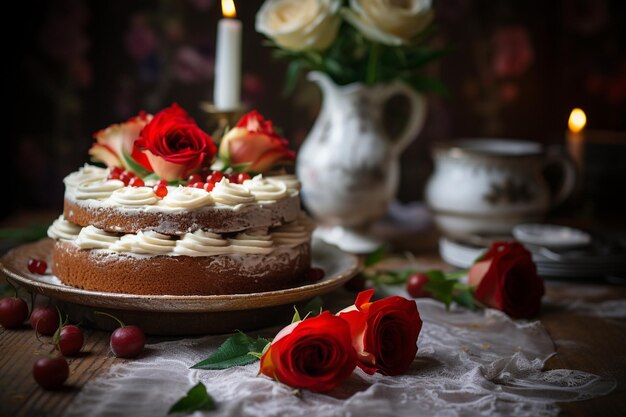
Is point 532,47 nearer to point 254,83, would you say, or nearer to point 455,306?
point 254,83

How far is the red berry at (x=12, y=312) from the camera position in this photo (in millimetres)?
1243

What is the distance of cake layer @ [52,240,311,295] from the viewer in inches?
47.5

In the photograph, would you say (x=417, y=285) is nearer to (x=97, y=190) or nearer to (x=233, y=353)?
(x=233, y=353)

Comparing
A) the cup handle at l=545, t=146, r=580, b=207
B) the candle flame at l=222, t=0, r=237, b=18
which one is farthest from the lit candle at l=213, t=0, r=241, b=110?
the cup handle at l=545, t=146, r=580, b=207

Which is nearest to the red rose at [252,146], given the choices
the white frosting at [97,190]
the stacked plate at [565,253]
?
the white frosting at [97,190]

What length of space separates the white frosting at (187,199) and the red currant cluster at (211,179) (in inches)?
1.5

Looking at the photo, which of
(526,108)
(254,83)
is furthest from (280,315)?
Answer: (526,108)

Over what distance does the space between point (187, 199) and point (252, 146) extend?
23 cm

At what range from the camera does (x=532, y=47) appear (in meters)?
2.62

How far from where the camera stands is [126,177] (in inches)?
52.1

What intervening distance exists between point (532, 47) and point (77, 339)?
6.76ft

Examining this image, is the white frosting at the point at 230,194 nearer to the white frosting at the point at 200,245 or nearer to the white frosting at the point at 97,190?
the white frosting at the point at 200,245

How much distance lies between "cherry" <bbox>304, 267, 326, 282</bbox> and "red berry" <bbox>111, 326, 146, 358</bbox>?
1.23 ft

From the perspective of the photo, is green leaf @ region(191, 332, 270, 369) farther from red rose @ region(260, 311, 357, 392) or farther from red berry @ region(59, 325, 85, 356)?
red berry @ region(59, 325, 85, 356)
